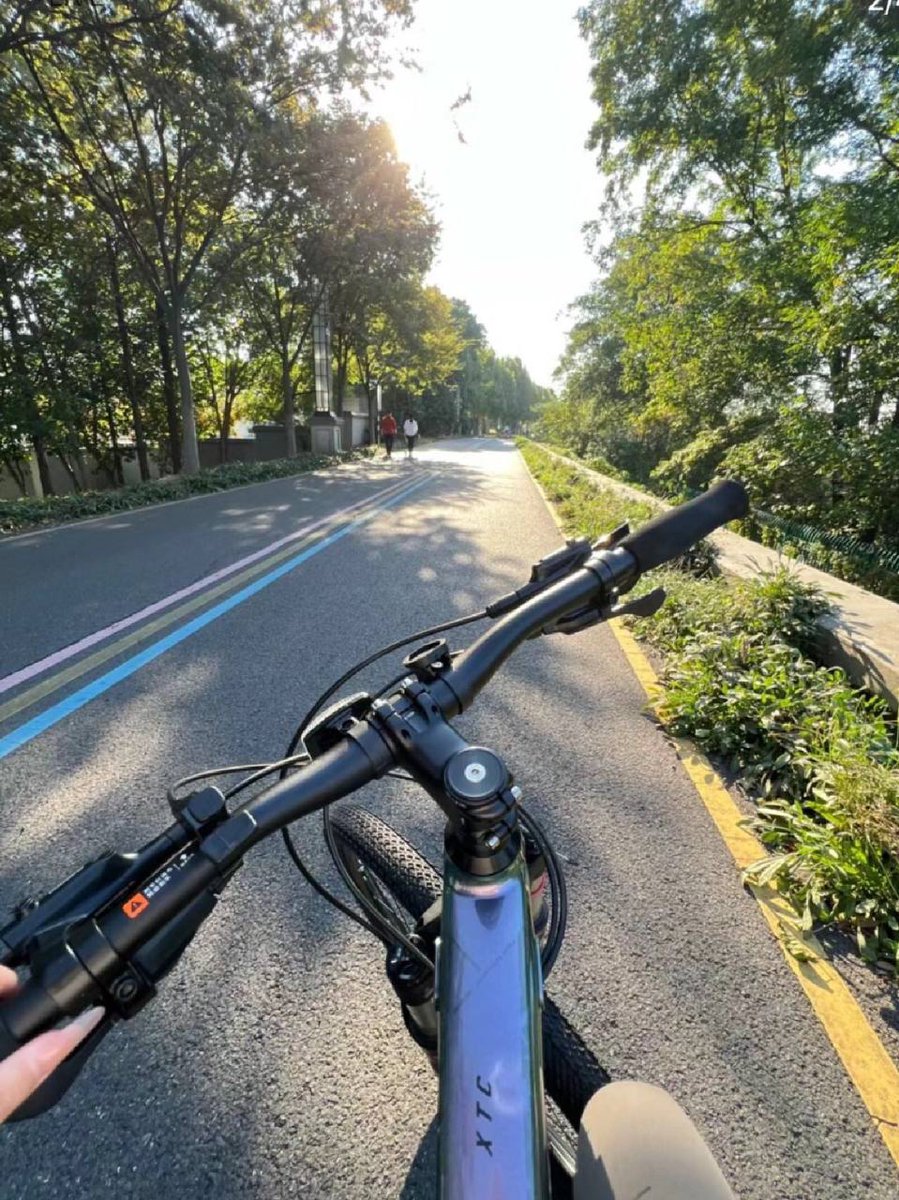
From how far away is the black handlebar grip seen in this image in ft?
3.43

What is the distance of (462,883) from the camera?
31.9 inches

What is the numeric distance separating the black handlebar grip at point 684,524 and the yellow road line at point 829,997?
5.50 ft

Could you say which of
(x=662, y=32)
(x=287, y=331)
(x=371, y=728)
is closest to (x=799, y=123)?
(x=662, y=32)

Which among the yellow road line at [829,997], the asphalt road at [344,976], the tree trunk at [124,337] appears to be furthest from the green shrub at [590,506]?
the tree trunk at [124,337]

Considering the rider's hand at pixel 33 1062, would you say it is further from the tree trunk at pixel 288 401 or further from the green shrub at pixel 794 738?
the tree trunk at pixel 288 401

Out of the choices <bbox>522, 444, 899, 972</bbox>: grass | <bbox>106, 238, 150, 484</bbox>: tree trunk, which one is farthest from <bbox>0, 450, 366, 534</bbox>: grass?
<bbox>522, 444, 899, 972</bbox>: grass

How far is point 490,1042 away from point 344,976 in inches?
53.8

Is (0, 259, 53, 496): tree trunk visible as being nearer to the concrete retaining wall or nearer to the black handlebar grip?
the concrete retaining wall

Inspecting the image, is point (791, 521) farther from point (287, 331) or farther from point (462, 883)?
point (287, 331)

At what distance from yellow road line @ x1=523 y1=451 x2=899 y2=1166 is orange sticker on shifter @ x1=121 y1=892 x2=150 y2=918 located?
197 centimetres

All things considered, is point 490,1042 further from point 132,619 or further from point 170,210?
point 170,210

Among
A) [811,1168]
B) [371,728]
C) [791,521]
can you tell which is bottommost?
[811,1168]

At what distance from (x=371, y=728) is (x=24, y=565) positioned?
24.7ft

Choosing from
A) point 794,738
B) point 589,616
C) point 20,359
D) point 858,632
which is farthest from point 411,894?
point 20,359
